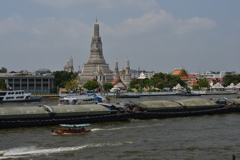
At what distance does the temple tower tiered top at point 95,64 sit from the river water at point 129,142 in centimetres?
10944

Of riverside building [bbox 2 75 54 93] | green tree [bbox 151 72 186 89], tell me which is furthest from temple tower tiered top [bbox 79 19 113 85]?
riverside building [bbox 2 75 54 93]

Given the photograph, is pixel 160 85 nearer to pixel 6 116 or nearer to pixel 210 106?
pixel 210 106

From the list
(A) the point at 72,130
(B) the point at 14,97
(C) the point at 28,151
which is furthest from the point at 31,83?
(C) the point at 28,151

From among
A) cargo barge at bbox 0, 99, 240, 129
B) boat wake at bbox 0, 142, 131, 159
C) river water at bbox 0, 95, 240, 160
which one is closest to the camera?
boat wake at bbox 0, 142, 131, 159

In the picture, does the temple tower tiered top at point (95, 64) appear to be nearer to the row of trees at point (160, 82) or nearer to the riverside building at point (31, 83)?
the row of trees at point (160, 82)

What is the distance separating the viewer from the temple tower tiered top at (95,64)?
15300cm

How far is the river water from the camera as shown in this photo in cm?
2930

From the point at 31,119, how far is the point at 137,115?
1352 centimetres

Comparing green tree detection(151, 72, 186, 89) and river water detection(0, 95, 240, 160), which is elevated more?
green tree detection(151, 72, 186, 89)

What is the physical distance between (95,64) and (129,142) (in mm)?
124194

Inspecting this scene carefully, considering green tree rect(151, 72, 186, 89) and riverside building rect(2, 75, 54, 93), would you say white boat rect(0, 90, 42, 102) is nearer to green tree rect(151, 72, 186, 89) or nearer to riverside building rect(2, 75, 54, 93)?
riverside building rect(2, 75, 54, 93)

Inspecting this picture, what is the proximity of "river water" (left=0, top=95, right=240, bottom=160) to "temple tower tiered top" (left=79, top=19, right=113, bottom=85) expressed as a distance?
109443 millimetres

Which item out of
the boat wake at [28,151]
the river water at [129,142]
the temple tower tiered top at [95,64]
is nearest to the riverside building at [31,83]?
the temple tower tiered top at [95,64]

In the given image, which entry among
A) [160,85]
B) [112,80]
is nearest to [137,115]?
[160,85]
